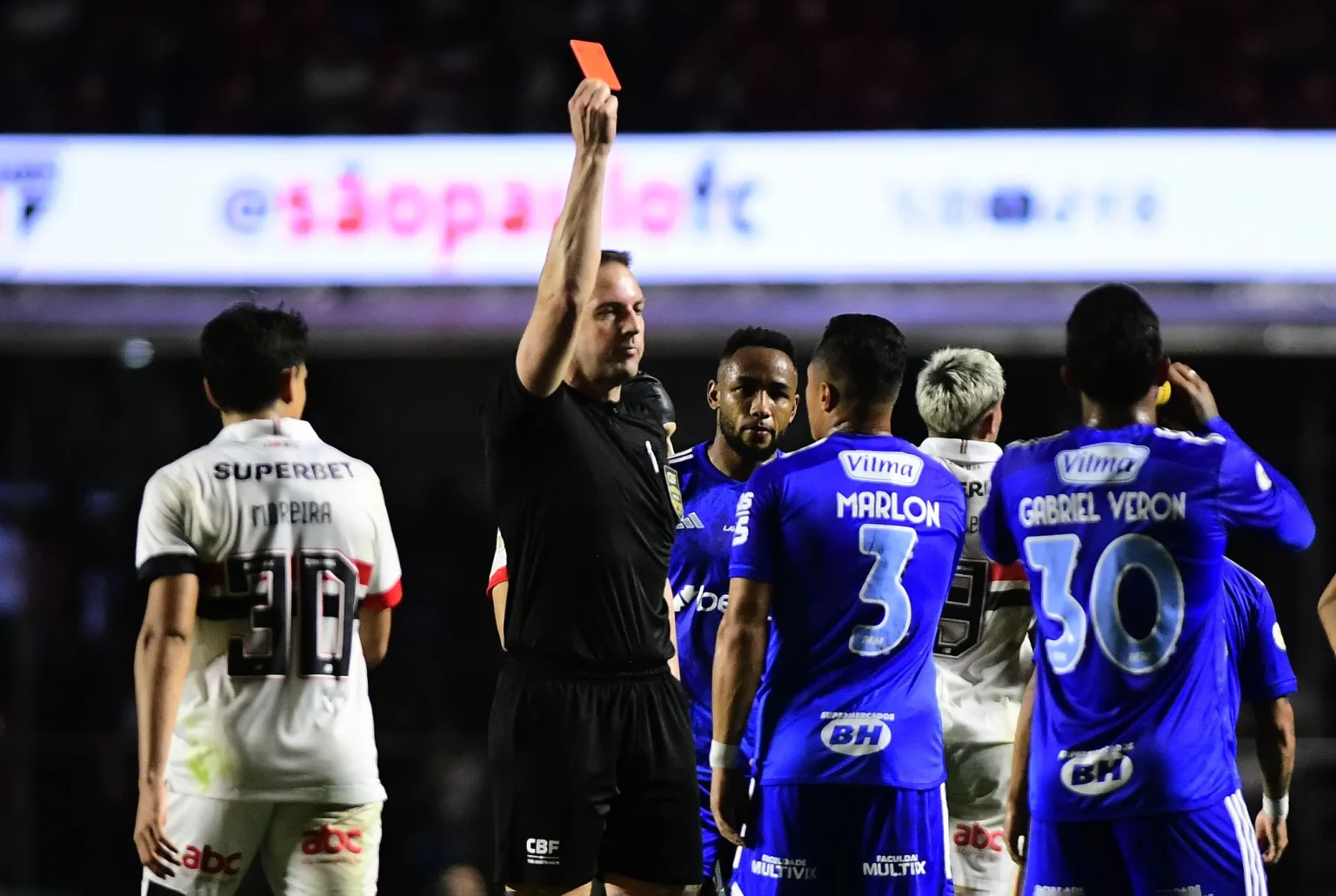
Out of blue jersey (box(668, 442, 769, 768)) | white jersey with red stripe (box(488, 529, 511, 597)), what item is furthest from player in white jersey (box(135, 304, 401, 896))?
blue jersey (box(668, 442, 769, 768))

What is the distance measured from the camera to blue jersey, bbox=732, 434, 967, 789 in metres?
4.28

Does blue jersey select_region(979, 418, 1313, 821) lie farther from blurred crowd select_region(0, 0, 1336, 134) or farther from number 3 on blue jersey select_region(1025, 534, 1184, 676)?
blurred crowd select_region(0, 0, 1336, 134)

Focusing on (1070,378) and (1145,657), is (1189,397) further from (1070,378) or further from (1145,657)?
(1145,657)

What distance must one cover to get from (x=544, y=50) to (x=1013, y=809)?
28.5 ft

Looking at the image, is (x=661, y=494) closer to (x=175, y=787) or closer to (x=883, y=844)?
(x=883, y=844)

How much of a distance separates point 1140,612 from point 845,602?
82 centimetres

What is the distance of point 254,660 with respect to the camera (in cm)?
433

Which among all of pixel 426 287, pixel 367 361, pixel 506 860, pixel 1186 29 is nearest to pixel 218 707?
pixel 506 860

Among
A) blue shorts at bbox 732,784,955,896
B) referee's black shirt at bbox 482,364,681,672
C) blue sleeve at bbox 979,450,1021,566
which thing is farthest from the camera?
blue shorts at bbox 732,784,955,896

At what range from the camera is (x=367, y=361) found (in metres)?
11.8

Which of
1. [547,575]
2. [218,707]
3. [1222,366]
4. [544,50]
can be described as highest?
[544,50]

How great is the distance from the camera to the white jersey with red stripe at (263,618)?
4.29 m

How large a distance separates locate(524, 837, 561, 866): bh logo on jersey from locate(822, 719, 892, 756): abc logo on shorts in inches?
29.0

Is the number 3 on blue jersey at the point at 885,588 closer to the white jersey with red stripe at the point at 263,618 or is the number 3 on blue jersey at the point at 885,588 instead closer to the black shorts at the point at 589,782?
the black shorts at the point at 589,782
